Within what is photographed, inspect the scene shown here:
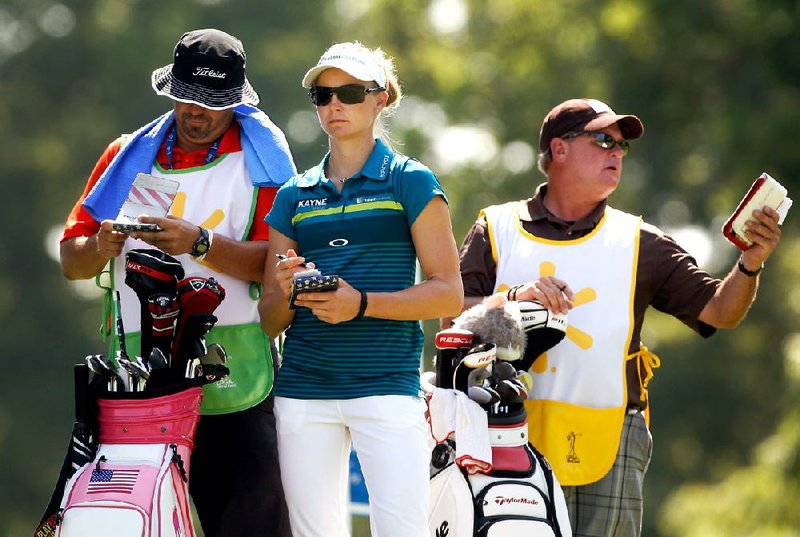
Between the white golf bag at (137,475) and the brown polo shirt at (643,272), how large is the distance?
1.48 m

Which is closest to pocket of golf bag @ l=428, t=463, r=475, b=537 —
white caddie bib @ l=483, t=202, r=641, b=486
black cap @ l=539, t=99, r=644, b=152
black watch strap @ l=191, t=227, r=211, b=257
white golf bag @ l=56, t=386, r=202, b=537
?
white caddie bib @ l=483, t=202, r=641, b=486

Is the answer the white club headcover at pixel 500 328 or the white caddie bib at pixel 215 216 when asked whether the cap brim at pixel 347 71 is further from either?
the white club headcover at pixel 500 328

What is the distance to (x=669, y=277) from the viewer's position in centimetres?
716

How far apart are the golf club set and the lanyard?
485 mm

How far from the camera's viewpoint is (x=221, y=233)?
21.5ft

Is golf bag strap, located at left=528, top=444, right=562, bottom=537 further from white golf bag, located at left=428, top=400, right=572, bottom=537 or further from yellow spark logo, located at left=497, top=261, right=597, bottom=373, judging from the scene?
yellow spark logo, located at left=497, top=261, right=597, bottom=373

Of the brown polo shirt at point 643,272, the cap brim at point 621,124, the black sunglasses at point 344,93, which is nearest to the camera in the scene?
the black sunglasses at point 344,93

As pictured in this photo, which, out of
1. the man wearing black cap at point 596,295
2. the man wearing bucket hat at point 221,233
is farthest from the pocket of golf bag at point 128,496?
the man wearing black cap at point 596,295

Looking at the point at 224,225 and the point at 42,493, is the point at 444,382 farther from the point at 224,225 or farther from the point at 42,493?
the point at 42,493

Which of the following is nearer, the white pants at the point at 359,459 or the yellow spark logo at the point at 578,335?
the white pants at the point at 359,459

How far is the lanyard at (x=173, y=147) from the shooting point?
664 centimetres

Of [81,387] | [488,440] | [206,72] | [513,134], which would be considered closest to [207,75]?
[206,72]

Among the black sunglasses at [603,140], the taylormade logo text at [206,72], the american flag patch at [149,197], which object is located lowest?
the american flag patch at [149,197]

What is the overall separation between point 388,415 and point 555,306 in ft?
3.24
